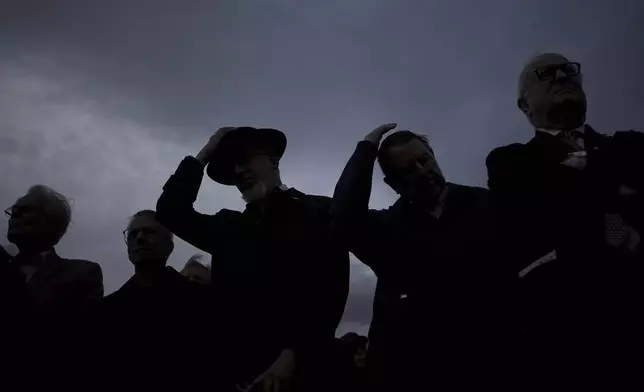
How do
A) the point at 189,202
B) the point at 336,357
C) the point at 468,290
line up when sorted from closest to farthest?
the point at 468,290
the point at 336,357
the point at 189,202

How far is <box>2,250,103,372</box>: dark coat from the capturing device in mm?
3934

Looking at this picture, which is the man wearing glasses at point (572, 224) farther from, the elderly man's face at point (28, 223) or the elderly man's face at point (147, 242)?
the elderly man's face at point (28, 223)

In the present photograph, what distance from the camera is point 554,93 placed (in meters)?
3.13

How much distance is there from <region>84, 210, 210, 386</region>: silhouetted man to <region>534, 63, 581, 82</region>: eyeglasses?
256cm

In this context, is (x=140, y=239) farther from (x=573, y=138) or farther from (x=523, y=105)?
(x=573, y=138)

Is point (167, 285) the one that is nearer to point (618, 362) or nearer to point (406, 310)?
point (406, 310)

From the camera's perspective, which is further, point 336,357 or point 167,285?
point 167,285

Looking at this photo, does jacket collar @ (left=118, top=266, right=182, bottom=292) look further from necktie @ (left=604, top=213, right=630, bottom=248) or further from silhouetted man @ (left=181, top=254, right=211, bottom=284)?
necktie @ (left=604, top=213, right=630, bottom=248)

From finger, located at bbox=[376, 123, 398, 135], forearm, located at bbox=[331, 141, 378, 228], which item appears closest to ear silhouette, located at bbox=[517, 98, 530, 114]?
finger, located at bbox=[376, 123, 398, 135]

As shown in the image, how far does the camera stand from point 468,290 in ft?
9.86

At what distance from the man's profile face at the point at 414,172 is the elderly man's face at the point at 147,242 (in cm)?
204

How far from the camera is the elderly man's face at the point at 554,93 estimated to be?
3.09 meters

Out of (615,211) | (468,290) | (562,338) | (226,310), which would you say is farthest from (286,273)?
(615,211)

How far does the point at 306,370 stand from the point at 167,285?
159 cm
